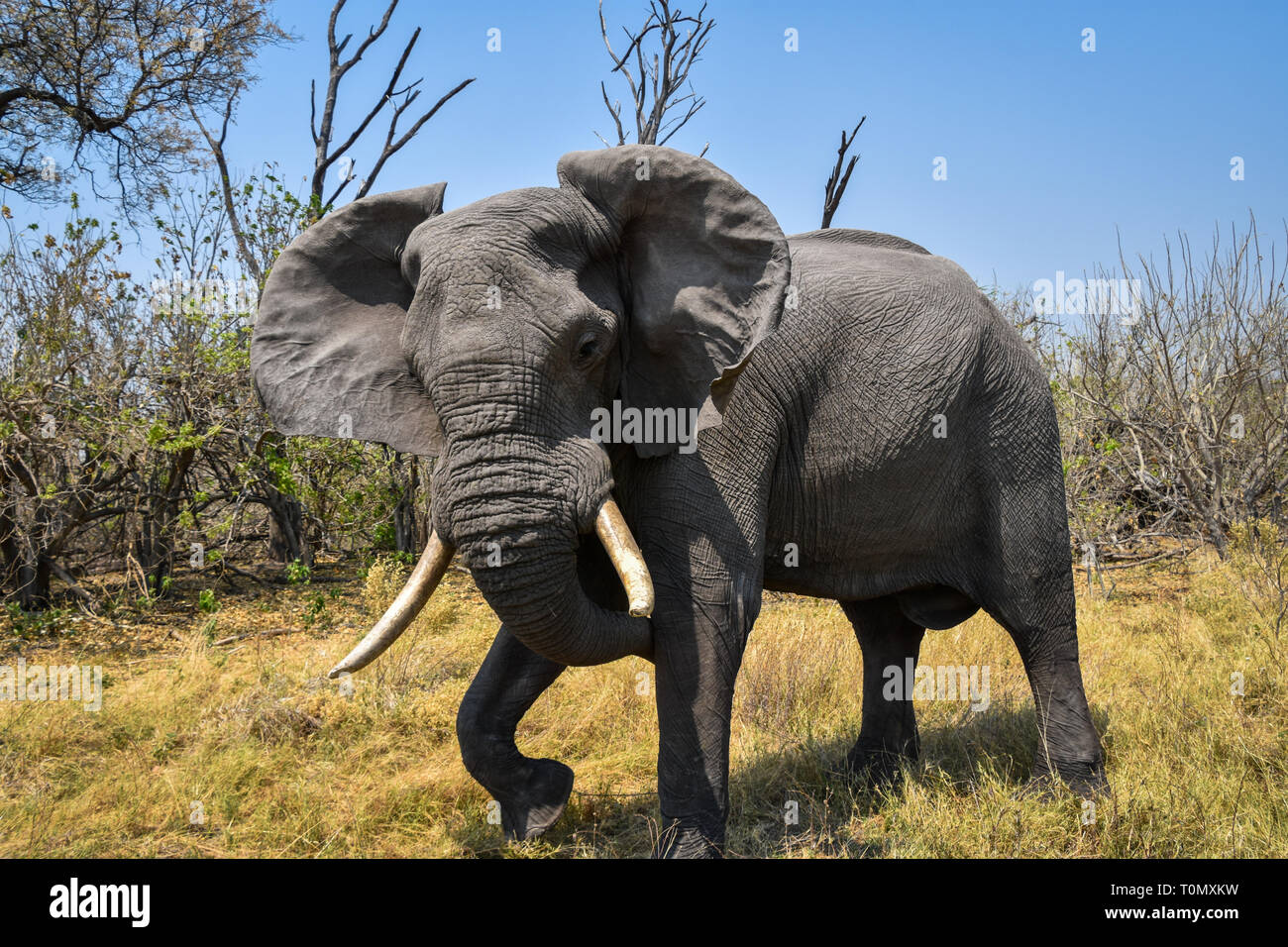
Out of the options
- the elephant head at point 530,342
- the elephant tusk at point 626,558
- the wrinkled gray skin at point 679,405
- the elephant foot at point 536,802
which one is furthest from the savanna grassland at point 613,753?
the elephant tusk at point 626,558

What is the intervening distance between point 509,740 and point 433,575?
1.23 m

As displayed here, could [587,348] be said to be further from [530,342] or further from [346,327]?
[346,327]

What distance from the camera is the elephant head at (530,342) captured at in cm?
317

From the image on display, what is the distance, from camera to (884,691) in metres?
5.41

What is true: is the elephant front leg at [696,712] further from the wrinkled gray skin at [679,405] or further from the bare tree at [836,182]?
the bare tree at [836,182]

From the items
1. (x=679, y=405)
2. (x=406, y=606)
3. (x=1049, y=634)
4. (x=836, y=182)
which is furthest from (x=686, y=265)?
(x=836, y=182)

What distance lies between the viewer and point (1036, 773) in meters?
5.00

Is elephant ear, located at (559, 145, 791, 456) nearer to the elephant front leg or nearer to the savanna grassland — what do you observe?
the elephant front leg

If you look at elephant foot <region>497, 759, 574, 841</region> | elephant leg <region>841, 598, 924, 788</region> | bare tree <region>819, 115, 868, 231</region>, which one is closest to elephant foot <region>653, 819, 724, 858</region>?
elephant foot <region>497, 759, 574, 841</region>

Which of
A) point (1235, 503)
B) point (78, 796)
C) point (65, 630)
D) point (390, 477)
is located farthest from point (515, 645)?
point (1235, 503)

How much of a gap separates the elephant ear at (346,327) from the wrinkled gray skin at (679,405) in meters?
0.01

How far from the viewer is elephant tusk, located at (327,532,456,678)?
341 cm

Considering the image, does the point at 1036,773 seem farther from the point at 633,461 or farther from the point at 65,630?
the point at 65,630

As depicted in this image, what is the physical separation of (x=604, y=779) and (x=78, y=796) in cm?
267
